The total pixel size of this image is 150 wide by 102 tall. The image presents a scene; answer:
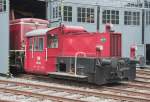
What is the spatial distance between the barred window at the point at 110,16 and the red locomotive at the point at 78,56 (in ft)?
53.4

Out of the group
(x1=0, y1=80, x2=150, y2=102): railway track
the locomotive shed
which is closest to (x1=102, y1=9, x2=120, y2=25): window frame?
the locomotive shed

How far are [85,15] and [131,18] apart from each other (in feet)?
16.3

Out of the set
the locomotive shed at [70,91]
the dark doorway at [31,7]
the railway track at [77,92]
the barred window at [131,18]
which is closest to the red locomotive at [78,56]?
the locomotive shed at [70,91]

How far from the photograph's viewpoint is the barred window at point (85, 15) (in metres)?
32.2

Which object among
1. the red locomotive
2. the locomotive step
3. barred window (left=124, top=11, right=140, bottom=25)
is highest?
barred window (left=124, top=11, right=140, bottom=25)

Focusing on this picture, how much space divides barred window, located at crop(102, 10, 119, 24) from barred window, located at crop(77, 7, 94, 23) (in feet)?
4.15

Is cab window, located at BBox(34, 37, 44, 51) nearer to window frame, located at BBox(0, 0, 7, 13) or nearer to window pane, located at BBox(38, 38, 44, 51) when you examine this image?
window pane, located at BBox(38, 38, 44, 51)

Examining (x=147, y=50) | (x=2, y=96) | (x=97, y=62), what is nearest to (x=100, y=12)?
(x=147, y=50)

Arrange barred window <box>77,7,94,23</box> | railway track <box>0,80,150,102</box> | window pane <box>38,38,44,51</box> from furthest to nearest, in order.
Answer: barred window <box>77,7,94,23</box>
window pane <box>38,38,44,51</box>
railway track <box>0,80,150,102</box>

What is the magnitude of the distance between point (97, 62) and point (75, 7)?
57.7ft

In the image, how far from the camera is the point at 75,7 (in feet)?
105

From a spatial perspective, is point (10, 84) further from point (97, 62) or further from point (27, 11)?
point (27, 11)

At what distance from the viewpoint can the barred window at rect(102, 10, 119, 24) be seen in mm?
33500

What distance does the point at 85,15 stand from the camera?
32406mm
